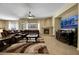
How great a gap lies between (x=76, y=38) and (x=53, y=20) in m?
0.76

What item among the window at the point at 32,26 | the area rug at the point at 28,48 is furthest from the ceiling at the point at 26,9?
the area rug at the point at 28,48

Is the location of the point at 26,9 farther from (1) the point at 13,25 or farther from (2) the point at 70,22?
(2) the point at 70,22

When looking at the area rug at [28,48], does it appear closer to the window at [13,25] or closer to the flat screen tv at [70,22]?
the window at [13,25]

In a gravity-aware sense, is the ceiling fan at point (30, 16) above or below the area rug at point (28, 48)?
above

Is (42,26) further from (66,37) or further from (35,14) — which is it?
(66,37)

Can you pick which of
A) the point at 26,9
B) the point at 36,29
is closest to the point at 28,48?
the point at 36,29

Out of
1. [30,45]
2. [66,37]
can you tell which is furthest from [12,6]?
[66,37]

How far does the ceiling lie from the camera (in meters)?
3.21

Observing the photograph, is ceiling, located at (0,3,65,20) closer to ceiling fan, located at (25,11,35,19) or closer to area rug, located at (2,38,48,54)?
ceiling fan, located at (25,11,35,19)

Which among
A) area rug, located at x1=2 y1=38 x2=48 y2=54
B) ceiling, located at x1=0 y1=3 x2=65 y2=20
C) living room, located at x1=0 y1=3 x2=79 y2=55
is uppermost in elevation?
ceiling, located at x1=0 y1=3 x2=65 y2=20

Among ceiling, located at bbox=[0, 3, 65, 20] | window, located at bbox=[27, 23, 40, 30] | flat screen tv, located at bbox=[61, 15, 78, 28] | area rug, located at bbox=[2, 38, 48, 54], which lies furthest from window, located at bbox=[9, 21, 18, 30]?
flat screen tv, located at bbox=[61, 15, 78, 28]

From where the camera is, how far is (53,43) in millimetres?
3393

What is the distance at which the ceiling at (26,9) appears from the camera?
10.5ft

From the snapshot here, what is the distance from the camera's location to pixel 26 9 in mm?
3279
